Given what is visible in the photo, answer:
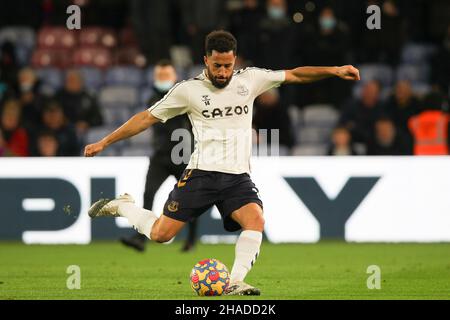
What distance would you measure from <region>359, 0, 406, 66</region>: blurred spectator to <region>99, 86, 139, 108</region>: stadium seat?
3.46 meters

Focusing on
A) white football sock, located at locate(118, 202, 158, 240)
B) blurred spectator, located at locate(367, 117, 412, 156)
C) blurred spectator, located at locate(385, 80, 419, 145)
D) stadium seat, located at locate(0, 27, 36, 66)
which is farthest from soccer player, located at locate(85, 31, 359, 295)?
stadium seat, located at locate(0, 27, 36, 66)

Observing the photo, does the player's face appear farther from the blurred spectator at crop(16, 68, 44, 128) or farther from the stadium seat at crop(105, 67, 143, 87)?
the stadium seat at crop(105, 67, 143, 87)

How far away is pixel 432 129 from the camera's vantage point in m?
15.7

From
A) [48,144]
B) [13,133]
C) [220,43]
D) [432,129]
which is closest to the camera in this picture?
[220,43]

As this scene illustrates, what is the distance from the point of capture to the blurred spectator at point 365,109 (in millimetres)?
16062

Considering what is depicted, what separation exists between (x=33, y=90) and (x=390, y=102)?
16.8 feet

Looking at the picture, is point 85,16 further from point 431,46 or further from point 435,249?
point 435,249

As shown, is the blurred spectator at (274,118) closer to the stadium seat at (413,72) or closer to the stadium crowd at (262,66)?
the stadium crowd at (262,66)

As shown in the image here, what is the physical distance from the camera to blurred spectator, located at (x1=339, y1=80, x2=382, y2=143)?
52.7 feet

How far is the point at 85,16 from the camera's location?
18.9m

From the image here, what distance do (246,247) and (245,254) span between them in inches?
2.1

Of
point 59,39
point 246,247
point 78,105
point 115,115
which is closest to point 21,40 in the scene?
point 59,39

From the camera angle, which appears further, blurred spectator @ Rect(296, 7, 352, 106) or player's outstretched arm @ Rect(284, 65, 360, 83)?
blurred spectator @ Rect(296, 7, 352, 106)

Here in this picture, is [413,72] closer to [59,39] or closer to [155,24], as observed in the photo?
[155,24]
